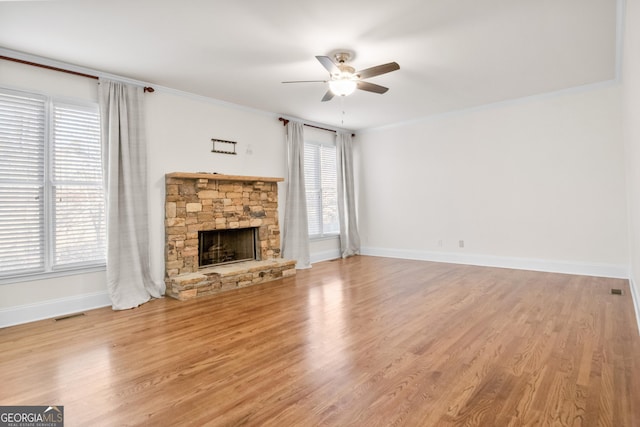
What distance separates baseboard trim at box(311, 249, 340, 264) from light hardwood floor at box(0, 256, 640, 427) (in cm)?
261

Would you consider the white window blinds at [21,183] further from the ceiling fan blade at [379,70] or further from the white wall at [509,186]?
the white wall at [509,186]

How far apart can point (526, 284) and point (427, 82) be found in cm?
306

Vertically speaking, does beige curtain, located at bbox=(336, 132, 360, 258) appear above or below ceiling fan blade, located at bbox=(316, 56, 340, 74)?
below

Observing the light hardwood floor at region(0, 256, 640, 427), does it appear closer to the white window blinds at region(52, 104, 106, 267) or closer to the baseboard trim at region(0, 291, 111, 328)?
the baseboard trim at region(0, 291, 111, 328)

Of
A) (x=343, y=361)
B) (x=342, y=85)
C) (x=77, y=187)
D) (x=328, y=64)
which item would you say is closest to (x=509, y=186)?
(x=342, y=85)

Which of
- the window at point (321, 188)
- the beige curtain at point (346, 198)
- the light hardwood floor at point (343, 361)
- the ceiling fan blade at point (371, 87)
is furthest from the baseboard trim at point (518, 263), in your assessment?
the ceiling fan blade at point (371, 87)

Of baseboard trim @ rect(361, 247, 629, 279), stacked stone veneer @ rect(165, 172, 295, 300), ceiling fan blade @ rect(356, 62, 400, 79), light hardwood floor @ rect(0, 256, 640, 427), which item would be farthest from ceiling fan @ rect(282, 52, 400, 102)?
baseboard trim @ rect(361, 247, 629, 279)

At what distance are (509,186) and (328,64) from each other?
404 cm

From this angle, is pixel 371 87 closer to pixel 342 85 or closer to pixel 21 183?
pixel 342 85

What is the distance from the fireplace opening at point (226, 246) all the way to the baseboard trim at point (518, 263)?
307 cm

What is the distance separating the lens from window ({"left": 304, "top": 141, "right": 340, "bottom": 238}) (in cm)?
671

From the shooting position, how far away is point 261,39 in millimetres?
3277

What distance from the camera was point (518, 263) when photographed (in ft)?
18.0

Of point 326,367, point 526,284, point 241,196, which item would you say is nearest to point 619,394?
point 326,367
